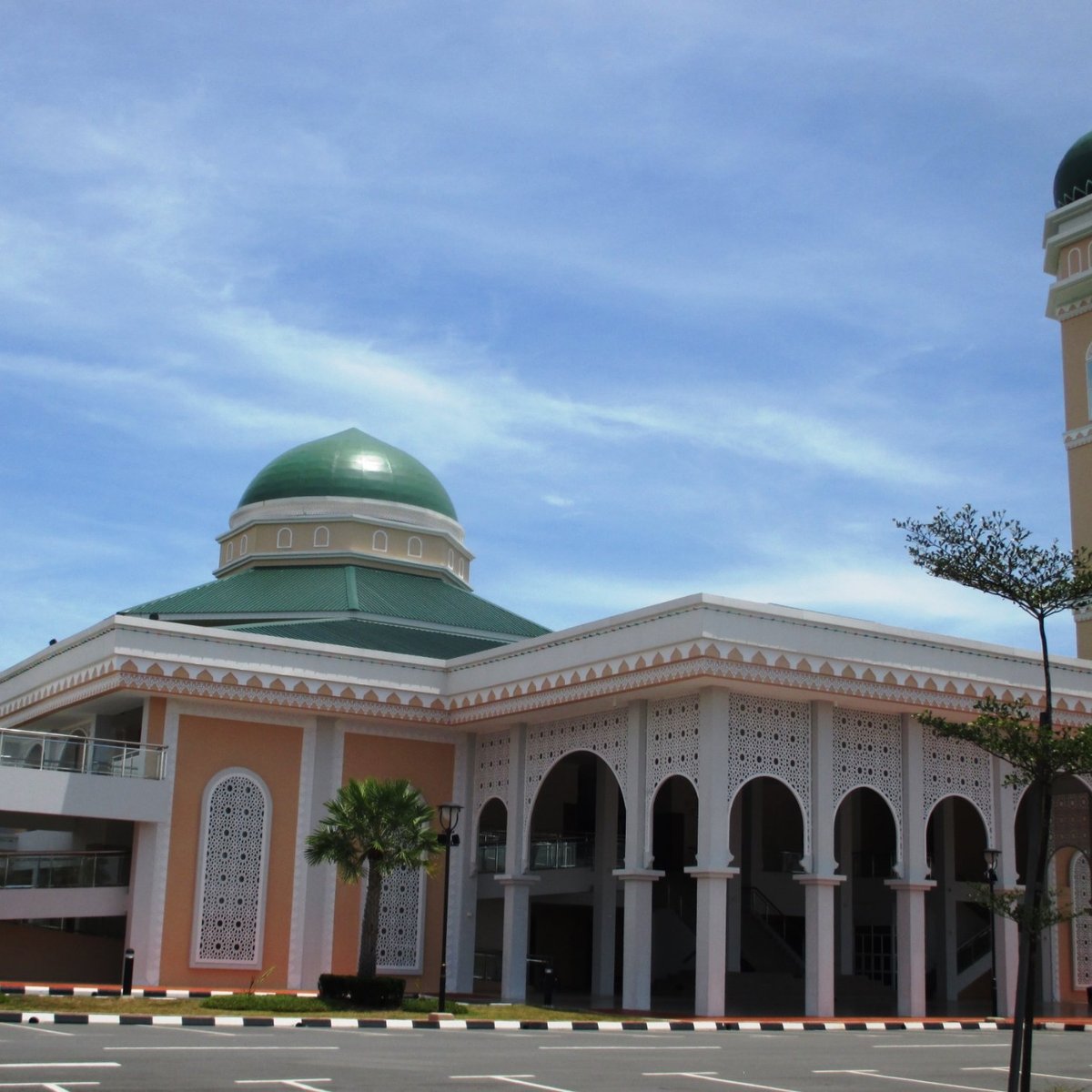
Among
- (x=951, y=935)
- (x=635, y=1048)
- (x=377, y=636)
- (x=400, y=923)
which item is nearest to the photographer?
(x=635, y=1048)

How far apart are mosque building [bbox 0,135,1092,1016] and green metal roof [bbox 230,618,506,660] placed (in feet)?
0.49

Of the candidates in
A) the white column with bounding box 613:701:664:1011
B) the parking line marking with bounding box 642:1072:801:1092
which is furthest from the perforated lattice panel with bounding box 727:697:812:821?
the parking line marking with bounding box 642:1072:801:1092

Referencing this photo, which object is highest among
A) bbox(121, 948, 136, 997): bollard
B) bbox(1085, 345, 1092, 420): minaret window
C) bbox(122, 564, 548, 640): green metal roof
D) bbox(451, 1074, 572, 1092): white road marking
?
bbox(1085, 345, 1092, 420): minaret window

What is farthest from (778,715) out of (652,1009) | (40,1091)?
(40,1091)

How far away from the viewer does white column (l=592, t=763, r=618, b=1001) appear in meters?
26.9

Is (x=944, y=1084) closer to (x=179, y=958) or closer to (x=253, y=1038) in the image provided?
(x=253, y=1038)

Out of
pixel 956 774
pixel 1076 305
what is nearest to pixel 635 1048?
pixel 956 774

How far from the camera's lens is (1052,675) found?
25.4 m

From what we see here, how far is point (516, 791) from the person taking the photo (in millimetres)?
26031

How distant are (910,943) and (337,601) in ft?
43.2

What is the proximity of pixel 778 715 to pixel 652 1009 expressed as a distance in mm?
4971

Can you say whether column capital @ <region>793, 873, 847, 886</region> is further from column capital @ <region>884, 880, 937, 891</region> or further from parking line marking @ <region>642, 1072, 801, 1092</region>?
parking line marking @ <region>642, 1072, 801, 1092</region>

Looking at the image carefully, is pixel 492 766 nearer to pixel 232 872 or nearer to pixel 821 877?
pixel 232 872

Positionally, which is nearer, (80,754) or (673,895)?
(80,754)
